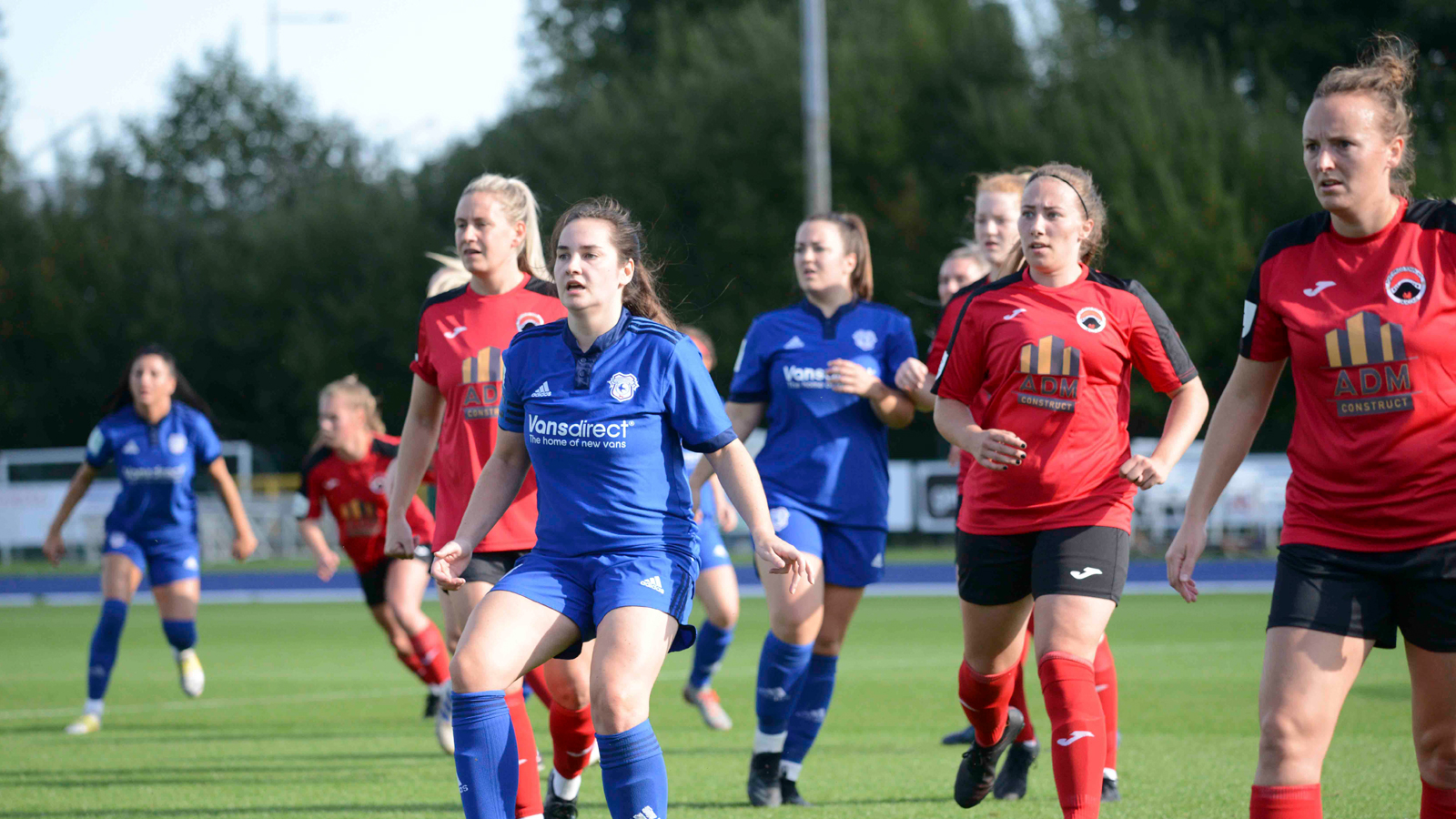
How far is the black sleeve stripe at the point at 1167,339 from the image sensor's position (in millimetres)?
5141

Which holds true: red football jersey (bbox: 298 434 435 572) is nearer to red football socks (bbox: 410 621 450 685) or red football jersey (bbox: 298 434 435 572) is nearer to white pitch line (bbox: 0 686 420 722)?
red football socks (bbox: 410 621 450 685)

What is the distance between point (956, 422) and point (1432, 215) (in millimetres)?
1717

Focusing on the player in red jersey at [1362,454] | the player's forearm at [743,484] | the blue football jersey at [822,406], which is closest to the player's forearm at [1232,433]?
the player in red jersey at [1362,454]

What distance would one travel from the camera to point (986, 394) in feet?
17.0

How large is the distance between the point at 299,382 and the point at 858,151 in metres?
13.9

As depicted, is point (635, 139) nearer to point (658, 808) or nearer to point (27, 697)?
point (27, 697)

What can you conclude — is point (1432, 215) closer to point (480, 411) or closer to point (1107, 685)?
point (1107, 685)

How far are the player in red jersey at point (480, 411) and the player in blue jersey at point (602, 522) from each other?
78 cm

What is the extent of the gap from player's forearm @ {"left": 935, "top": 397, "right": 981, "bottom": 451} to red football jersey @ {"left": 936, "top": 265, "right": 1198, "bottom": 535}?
5cm

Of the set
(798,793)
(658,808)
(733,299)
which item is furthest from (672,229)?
(658,808)

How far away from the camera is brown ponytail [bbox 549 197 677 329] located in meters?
4.65

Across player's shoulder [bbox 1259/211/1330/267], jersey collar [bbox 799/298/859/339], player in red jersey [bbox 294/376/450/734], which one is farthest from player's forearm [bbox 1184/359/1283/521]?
player in red jersey [bbox 294/376/450/734]

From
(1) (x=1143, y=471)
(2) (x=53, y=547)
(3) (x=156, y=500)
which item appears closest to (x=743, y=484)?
(1) (x=1143, y=471)

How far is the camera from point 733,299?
3052 centimetres
